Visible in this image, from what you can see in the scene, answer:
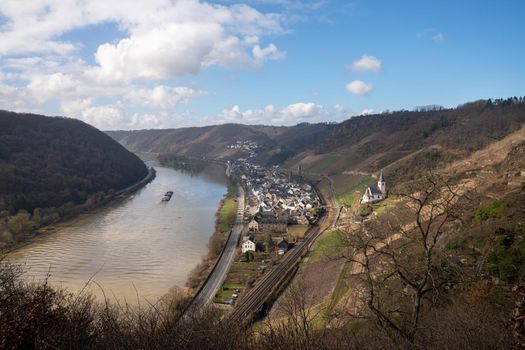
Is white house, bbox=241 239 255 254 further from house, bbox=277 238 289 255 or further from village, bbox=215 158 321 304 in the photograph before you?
house, bbox=277 238 289 255

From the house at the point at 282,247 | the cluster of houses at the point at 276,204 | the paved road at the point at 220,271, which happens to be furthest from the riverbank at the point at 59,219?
the house at the point at 282,247

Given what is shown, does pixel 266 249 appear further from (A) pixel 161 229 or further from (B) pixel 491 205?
(B) pixel 491 205

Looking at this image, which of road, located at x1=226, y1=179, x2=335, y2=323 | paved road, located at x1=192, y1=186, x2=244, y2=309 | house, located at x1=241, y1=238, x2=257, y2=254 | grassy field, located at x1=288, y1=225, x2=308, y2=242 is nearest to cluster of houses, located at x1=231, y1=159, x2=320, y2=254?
house, located at x1=241, y1=238, x2=257, y2=254

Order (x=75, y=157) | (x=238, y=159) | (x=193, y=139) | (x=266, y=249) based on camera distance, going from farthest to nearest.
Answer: (x=193, y=139) → (x=238, y=159) → (x=75, y=157) → (x=266, y=249)

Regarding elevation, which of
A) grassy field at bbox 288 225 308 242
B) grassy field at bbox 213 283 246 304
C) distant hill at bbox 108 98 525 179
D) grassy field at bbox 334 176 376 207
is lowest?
grassy field at bbox 213 283 246 304

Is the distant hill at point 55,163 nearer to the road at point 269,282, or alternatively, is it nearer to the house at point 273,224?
the house at point 273,224

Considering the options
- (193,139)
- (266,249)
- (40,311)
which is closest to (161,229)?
(266,249)
